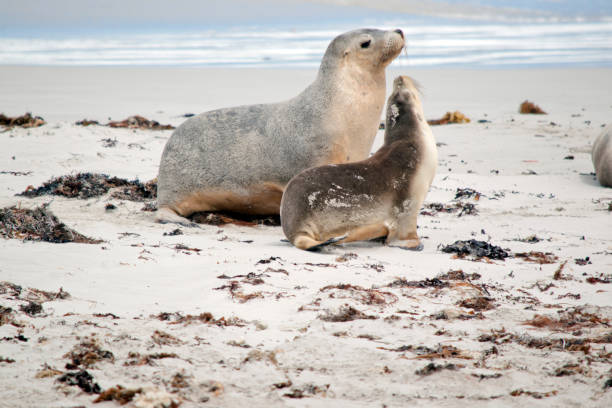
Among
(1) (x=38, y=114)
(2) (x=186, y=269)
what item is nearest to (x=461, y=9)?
(1) (x=38, y=114)

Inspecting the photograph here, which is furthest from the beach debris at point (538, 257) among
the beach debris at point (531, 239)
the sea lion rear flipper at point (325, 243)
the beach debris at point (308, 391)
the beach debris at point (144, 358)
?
the beach debris at point (144, 358)

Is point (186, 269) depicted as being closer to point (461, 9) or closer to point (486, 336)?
point (486, 336)

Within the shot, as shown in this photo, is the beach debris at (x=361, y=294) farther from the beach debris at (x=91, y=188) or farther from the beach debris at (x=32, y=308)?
the beach debris at (x=91, y=188)

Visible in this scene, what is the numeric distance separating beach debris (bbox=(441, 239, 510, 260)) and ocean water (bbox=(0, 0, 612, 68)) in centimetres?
814

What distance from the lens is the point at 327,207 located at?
5137 mm

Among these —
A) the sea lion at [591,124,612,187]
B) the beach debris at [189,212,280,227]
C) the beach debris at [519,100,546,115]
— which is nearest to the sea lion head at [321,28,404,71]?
the beach debris at [189,212,280,227]

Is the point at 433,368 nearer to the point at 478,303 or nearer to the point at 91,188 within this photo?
the point at 478,303

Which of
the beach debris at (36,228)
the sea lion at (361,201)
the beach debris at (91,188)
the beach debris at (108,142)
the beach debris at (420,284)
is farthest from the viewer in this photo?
the beach debris at (108,142)

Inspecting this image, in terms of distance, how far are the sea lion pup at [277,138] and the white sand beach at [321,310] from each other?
1.22ft

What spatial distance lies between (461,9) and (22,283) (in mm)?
49477

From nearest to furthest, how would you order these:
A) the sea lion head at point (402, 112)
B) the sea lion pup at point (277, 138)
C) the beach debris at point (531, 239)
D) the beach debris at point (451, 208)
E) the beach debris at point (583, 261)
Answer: the beach debris at point (583, 261) → the beach debris at point (531, 239) → the sea lion head at point (402, 112) → the sea lion pup at point (277, 138) → the beach debris at point (451, 208)

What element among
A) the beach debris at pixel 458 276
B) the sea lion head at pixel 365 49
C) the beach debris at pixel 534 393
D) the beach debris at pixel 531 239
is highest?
the sea lion head at pixel 365 49

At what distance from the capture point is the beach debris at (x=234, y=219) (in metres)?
6.27

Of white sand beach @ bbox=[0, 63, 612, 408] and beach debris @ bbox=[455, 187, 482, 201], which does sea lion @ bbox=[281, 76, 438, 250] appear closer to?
white sand beach @ bbox=[0, 63, 612, 408]
